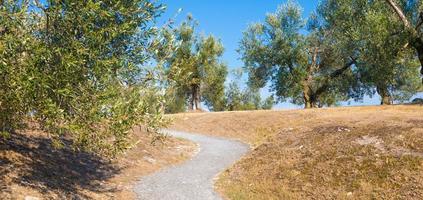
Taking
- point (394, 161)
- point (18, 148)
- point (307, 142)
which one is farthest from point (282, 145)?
point (18, 148)

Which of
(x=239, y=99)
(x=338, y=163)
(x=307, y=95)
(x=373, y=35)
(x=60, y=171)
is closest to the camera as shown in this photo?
(x=60, y=171)

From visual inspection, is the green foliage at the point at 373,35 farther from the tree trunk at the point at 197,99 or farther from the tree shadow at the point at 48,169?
the tree trunk at the point at 197,99

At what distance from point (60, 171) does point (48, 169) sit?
76 cm

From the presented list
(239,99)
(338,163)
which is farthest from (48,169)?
(239,99)

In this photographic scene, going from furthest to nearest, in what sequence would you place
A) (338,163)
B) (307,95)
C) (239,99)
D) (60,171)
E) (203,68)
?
(239,99), (203,68), (307,95), (338,163), (60,171)

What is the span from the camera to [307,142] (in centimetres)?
2677

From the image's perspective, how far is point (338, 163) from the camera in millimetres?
21734

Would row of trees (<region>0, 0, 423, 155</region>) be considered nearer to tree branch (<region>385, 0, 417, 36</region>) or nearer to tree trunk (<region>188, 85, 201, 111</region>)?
tree branch (<region>385, 0, 417, 36</region>)

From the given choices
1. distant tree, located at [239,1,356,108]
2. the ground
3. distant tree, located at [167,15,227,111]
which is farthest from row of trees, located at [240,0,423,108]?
the ground

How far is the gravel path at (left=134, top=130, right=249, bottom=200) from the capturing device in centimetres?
2086

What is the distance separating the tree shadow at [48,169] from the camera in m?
17.6

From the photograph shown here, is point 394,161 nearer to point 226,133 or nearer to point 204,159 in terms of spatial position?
point 204,159

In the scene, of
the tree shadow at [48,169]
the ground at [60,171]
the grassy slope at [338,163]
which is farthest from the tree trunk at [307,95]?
the tree shadow at [48,169]

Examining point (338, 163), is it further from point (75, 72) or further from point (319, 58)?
point (319, 58)
